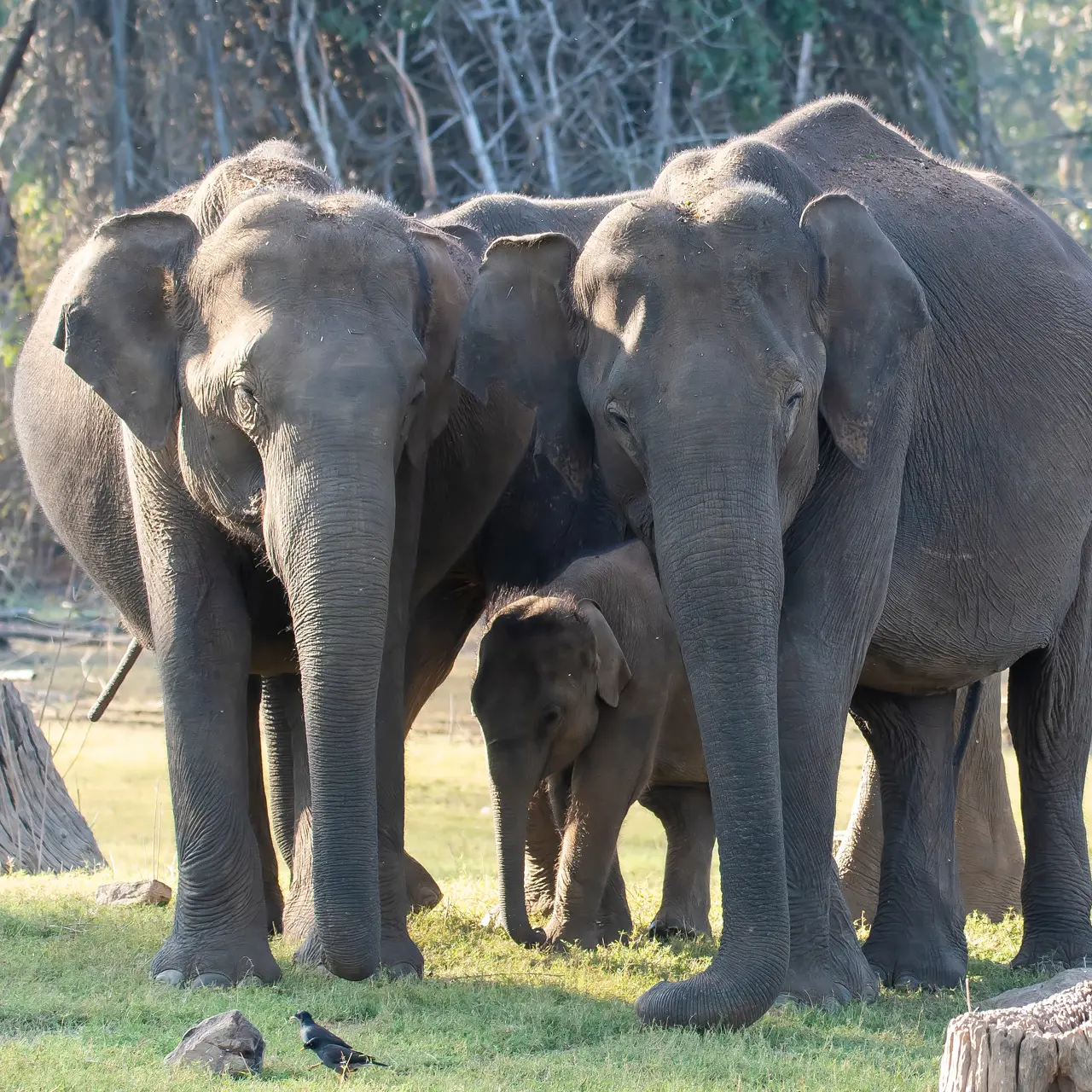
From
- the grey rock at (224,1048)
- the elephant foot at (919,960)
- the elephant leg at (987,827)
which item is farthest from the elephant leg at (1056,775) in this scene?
the grey rock at (224,1048)

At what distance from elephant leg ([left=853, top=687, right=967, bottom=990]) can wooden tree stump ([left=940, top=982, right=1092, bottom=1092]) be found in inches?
117

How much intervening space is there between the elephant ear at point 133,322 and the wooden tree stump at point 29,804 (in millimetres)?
3296

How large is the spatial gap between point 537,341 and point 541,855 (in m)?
2.60

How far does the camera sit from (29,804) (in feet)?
31.1

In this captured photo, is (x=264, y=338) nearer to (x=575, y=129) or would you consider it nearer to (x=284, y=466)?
(x=284, y=466)

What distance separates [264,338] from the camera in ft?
19.2

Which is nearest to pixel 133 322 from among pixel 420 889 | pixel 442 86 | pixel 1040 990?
pixel 420 889

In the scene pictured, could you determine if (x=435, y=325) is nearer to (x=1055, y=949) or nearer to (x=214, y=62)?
(x=1055, y=949)

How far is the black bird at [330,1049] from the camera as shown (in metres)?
4.89

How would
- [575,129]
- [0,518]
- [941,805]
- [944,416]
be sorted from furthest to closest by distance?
[0,518] → [575,129] → [941,805] → [944,416]

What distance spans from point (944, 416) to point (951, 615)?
69cm

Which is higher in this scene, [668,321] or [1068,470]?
[668,321]

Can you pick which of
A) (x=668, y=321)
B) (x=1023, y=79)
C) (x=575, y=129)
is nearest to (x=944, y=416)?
(x=668, y=321)

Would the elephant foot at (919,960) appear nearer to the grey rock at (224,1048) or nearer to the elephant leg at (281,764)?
the elephant leg at (281,764)
